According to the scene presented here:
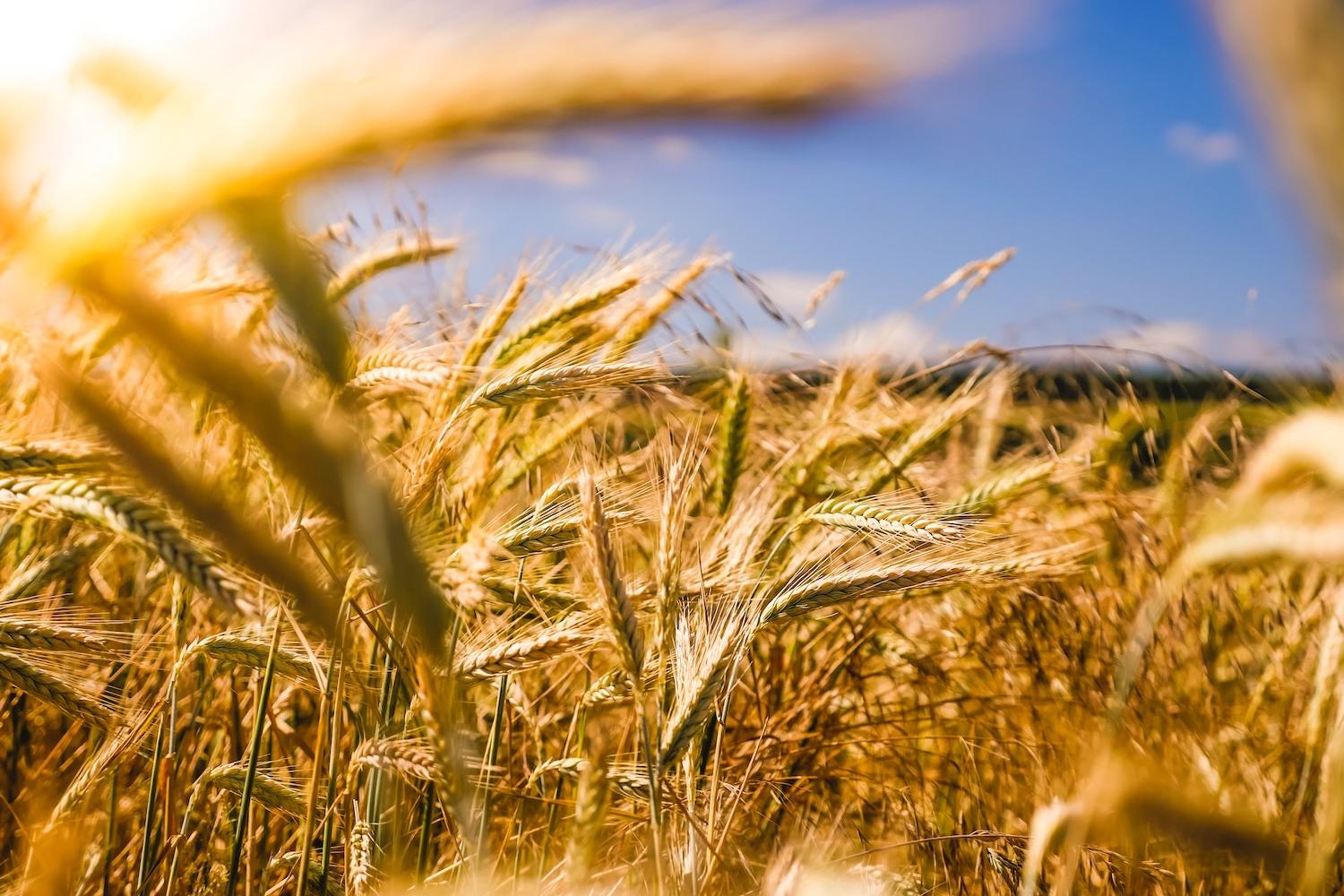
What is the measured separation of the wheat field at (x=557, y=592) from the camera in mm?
605

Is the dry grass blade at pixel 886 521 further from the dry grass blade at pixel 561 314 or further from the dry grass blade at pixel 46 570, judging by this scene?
the dry grass blade at pixel 46 570

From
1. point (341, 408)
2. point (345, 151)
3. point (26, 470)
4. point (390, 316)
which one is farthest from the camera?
point (390, 316)

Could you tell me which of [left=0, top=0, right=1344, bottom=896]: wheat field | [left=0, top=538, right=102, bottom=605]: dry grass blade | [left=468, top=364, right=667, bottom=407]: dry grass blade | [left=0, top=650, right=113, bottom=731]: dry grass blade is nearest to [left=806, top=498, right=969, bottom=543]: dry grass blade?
[left=0, top=0, right=1344, bottom=896]: wheat field

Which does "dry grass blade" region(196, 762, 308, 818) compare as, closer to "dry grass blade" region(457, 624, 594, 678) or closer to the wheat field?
the wheat field

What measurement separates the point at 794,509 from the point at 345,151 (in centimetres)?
157

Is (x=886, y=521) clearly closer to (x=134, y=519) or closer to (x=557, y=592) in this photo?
(x=557, y=592)

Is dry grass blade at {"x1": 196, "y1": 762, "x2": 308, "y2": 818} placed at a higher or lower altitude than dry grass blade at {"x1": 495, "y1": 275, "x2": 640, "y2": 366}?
lower

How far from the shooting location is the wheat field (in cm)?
61

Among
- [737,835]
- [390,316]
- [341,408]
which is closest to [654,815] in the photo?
[341,408]

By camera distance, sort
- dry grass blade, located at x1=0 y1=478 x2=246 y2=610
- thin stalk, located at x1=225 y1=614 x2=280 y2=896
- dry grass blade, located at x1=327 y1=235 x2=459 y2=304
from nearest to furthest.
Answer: dry grass blade, located at x1=0 y1=478 x2=246 y2=610
thin stalk, located at x1=225 y1=614 x2=280 y2=896
dry grass blade, located at x1=327 y1=235 x2=459 y2=304

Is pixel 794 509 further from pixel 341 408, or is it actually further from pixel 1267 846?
pixel 341 408

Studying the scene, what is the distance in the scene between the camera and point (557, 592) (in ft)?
4.82

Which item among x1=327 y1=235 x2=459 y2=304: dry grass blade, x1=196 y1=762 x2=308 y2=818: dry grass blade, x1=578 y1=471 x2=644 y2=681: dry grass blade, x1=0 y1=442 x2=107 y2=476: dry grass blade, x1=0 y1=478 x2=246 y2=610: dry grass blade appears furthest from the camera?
x1=327 y1=235 x2=459 y2=304: dry grass blade

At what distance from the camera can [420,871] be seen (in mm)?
1272
